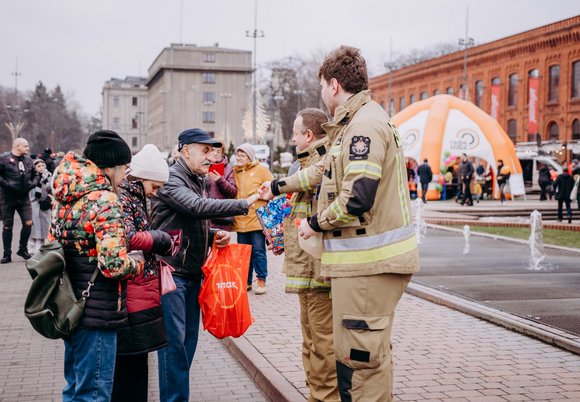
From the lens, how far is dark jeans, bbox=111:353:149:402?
454cm

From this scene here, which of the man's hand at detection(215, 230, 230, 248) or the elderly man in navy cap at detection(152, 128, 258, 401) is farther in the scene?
the man's hand at detection(215, 230, 230, 248)

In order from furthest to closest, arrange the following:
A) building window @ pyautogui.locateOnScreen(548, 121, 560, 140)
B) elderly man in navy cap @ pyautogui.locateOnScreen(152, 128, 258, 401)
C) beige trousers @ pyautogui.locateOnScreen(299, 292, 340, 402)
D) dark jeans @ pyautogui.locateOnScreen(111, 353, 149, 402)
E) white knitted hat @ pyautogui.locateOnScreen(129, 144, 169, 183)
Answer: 1. building window @ pyautogui.locateOnScreen(548, 121, 560, 140)
2. beige trousers @ pyautogui.locateOnScreen(299, 292, 340, 402)
3. elderly man in navy cap @ pyautogui.locateOnScreen(152, 128, 258, 401)
4. white knitted hat @ pyautogui.locateOnScreen(129, 144, 169, 183)
5. dark jeans @ pyautogui.locateOnScreen(111, 353, 149, 402)

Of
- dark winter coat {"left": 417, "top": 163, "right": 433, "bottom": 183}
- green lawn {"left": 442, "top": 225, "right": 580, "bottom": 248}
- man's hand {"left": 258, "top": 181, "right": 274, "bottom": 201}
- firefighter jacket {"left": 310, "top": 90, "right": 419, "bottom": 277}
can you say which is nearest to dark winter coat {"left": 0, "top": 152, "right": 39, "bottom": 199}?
man's hand {"left": 258, "top": 181, "right": 274, "bottom": 201}

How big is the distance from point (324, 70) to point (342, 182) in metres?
0.78

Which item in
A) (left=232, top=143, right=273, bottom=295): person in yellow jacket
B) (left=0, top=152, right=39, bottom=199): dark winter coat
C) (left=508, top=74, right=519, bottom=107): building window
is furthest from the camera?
(left=508, top=74, right=519, bottom=107): building window

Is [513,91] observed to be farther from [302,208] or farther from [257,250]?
[302,208]

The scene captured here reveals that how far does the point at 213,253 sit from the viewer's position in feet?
17.2

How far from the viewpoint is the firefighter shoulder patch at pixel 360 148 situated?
389cm

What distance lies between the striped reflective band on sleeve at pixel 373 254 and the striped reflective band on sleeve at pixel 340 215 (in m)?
0.20

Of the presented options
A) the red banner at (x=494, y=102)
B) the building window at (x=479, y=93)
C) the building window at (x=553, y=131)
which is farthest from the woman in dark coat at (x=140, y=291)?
the building window at (x=479, y=93)

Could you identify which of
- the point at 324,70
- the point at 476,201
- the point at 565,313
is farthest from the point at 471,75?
the point at 324,70

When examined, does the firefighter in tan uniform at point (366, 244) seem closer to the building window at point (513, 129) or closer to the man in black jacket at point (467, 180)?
the man in black jacket at point (467, 180)

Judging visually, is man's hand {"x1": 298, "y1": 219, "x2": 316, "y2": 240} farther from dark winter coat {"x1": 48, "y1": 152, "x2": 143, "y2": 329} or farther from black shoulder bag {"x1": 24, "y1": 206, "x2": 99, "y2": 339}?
black shoulder bag {"x1": 24, "y1": 206, "x2": 99, "y2": 339}

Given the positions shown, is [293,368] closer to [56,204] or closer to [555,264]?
[56,204]
